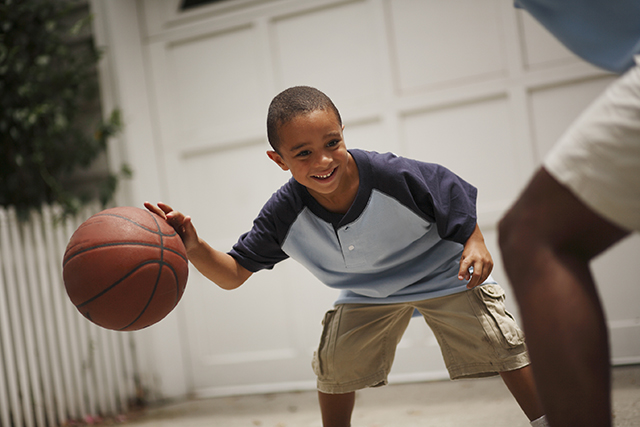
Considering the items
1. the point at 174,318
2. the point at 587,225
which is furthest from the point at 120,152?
the point at 587,225

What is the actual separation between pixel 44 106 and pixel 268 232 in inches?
89.3

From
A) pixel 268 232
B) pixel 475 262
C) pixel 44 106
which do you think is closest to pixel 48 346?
pixel 44 106

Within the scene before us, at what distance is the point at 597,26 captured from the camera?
3.42 feet

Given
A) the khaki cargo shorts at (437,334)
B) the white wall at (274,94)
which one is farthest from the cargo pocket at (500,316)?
the white wall at (274,94)

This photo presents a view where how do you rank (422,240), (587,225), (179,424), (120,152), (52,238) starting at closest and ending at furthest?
1. (587,225)
2. (422,240)
3. (179,424)
4. (52,238)
5. (120,152)

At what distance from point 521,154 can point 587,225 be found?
2517 mm

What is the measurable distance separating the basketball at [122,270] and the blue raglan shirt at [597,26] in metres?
1.22

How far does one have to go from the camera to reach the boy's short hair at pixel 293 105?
5.97 ft

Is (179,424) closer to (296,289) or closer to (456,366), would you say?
(296,289)

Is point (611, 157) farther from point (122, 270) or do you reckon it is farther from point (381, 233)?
point (122, 270)

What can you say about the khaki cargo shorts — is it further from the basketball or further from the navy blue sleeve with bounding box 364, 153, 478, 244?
the basketball

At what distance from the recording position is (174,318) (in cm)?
390

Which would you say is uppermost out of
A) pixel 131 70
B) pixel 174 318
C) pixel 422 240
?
pixel 131 70

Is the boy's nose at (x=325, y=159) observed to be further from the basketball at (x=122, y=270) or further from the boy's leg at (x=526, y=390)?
the boy's leg at (x=526, y=390)
